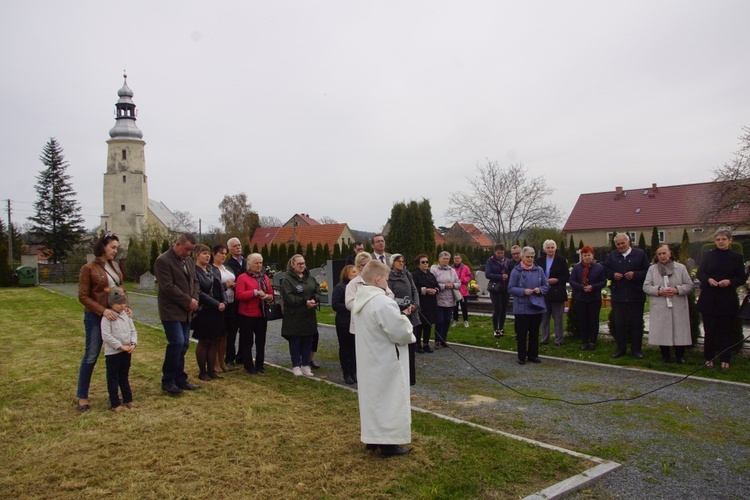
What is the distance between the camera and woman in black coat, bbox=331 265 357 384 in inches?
281

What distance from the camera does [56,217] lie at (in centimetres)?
5572

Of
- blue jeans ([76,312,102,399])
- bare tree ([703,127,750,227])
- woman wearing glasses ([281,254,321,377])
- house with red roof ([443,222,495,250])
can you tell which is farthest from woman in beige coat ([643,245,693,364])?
house with red roof ([443,222,495,250])

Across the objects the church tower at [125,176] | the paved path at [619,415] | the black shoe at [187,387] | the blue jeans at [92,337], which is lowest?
the paved path at [619,415]

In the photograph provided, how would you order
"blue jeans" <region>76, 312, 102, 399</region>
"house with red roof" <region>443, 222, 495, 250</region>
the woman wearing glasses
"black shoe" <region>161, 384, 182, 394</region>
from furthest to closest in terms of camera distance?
"house with red roof" <region>443, 222, 495, 250</region> → the woman wearing glasses → "black shoe" <region>161, 384, 182, 394</region> → "blue jeans" <region>76, 312, 102, 399</region>

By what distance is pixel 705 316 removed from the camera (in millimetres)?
7496

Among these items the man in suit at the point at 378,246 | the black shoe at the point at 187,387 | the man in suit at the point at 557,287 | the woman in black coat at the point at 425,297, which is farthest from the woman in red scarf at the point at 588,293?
the black shoe at the point at 187,387

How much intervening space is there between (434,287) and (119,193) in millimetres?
66156

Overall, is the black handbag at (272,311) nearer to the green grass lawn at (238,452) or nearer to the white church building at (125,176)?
the green grass lawn at (238,452)

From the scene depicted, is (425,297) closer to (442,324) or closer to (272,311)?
(442,324)

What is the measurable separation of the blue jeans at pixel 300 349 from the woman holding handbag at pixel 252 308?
0.48m

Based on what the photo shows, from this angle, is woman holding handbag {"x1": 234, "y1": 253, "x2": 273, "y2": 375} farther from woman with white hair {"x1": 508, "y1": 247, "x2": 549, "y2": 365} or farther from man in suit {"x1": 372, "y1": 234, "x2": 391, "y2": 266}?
woman with white hair {"x1": 508, "y1": 247, "x2": 549, "y2": 365}

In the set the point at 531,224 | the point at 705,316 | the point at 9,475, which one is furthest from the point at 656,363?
the point at 531,224

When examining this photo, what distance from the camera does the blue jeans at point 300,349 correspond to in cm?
766

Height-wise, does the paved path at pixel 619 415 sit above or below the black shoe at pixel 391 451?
below
